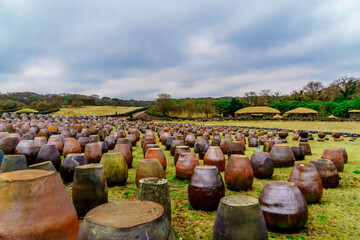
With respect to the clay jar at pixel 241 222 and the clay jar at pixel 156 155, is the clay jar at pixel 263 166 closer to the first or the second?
the clay jar at pixel 156 155

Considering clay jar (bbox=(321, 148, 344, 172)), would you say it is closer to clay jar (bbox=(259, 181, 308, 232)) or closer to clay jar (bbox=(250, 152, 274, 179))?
clay jar (bbox=(250, 152, 274, 179))

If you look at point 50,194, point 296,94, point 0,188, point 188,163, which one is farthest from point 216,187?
point 296,94

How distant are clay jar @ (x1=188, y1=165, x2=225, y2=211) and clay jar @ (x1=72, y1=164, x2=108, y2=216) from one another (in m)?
1.64

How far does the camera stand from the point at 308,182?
4.79 metres

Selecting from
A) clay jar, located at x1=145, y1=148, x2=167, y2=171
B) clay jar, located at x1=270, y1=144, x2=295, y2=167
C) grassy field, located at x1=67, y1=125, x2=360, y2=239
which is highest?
clay jar, located at x1=145, y1=148, x2=167, y2=171

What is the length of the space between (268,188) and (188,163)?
8.86 ft

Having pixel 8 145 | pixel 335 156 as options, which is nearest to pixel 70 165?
pixel 8 145

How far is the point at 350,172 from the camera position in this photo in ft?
24.7

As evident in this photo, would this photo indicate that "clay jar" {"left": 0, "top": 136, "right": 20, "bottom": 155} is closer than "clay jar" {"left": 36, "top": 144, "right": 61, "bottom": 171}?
No

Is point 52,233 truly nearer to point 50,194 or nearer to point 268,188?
point 50,194

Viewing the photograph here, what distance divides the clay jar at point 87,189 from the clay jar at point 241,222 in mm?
2166

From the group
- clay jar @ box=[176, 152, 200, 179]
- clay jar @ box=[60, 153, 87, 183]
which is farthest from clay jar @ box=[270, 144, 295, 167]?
clay jar @ box=[60, 153, 87, 183]

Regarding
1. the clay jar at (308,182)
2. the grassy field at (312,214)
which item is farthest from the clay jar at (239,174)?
the clay jar at (308,182)

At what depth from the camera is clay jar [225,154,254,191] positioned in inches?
219
